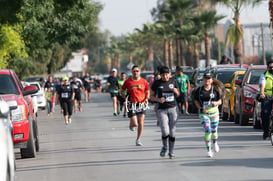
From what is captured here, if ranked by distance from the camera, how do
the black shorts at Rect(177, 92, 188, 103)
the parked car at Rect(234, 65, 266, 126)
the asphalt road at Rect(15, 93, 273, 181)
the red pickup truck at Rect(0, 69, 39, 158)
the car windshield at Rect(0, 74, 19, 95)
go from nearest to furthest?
the asphalt road at Rect(15, 93, 273, 181)
the red pickup truck at Rect(0, 69, 39, 158)
the car windshield at Rect(0, 74, 19, 95)
the parked car at Rect(234, 65, 266, 126)
the black shorts at Rect(177, 92, 188, 103)

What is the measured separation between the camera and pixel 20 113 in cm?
1500

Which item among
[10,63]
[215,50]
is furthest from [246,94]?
[215,50]

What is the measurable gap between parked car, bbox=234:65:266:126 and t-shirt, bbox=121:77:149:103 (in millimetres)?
5128

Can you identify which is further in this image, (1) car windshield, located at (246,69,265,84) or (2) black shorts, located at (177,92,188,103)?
(2) black shorts, located at (177,92,188,103)

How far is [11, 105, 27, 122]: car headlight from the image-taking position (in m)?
14.9

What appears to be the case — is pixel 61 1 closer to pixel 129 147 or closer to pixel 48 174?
pixel 129 147

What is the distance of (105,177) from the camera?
40.7 ft

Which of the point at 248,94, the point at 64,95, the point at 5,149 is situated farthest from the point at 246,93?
the point at 5,149

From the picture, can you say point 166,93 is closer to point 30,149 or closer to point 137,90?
point 137,90

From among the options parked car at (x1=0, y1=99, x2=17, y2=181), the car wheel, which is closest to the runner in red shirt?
the car wheel

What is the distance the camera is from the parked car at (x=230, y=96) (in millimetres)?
25127

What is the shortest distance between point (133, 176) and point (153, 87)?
3.25m

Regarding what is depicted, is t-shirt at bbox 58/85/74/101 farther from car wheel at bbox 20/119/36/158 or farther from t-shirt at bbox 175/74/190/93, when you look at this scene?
car wheel at bbox 20/119/36/158

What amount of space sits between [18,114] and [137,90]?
A: 144 inches
